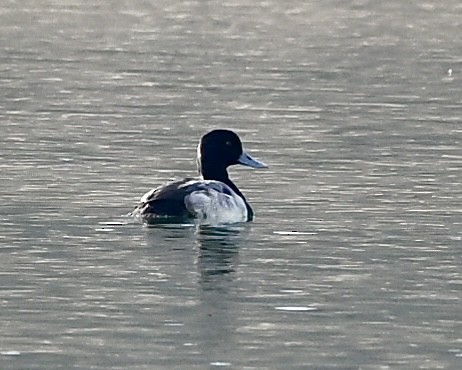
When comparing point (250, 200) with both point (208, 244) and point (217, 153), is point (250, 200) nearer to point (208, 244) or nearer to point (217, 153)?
point (217, 153)

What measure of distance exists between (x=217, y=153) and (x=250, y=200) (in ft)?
1.98

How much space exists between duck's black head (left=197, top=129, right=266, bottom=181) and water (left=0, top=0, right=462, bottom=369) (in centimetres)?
51

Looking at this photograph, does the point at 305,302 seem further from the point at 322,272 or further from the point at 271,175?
the point at 271,175

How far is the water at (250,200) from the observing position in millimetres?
11781

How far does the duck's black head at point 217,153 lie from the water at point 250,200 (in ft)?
1.66

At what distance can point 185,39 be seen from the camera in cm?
3600

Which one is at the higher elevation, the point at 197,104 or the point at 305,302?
the point at 197,104

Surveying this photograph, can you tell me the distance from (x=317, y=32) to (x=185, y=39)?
364 centimetres

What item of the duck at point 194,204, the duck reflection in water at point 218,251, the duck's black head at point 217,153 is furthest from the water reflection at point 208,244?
the duck's black head at point 217,153

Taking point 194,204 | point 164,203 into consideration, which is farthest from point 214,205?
point 164,203

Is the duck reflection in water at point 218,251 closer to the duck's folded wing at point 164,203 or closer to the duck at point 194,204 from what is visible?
the duck at point 194,204

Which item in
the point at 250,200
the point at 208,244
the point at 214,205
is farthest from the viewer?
the point at 250,200

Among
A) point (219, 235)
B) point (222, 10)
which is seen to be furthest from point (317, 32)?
point (219, 235)

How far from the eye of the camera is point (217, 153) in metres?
17.7
